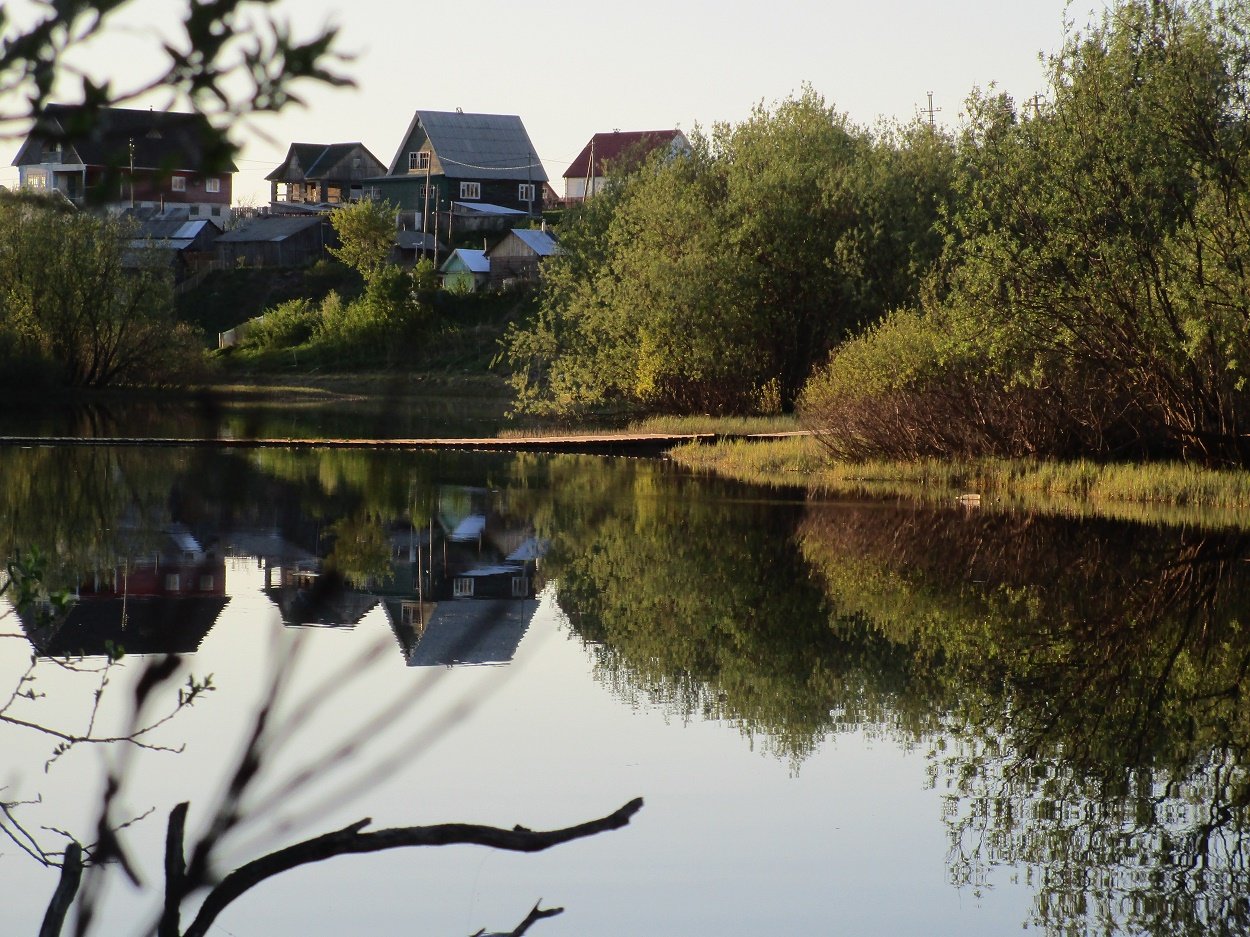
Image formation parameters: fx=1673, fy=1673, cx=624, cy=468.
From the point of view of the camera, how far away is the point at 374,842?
9.32 feet

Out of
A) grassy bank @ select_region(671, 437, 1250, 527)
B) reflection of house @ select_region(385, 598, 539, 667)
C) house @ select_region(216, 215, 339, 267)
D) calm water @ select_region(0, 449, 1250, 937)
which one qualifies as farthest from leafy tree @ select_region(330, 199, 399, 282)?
reflection of house @ select_region(385, 598, 539, 667)

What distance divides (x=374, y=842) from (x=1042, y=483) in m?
23.4

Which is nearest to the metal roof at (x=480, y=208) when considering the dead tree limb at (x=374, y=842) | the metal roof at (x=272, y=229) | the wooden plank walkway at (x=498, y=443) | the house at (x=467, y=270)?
the metal roof at (x=272, y=229)

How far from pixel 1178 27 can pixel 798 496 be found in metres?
8.70

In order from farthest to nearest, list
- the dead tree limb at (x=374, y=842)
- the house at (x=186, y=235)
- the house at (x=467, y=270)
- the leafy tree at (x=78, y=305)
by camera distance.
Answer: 1. the house at (x=186, y=235)
2. the house at (x=467, y=270)
3. the leafy tree at (x=78, y=305)
4. the dead tree limb at (x=374, y=842)

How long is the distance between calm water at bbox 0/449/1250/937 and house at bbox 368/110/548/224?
224ft

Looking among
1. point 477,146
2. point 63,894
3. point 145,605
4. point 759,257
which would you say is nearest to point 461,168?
point 477,146

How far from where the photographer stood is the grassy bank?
Answer: 22.7m

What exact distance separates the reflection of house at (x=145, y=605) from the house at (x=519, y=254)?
55.4 metres

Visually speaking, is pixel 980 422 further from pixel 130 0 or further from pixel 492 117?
pixel 492 117

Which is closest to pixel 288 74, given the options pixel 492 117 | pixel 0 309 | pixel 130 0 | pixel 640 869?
pixel 130 0

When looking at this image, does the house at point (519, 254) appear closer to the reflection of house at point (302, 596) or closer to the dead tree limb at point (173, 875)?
the reflection of house at point (302, 596)

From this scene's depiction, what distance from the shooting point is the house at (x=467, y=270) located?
73188 mm

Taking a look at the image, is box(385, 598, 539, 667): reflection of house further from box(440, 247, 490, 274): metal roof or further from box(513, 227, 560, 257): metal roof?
box(440, 247, 490, 274): metal roof
